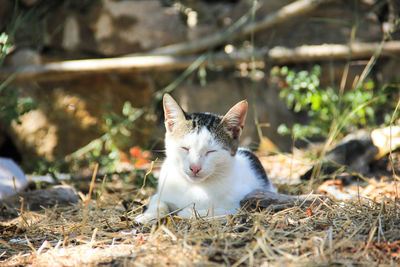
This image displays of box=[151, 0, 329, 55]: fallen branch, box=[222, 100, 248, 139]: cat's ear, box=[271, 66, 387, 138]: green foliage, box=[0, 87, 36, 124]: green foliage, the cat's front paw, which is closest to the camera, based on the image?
the cat's front paw

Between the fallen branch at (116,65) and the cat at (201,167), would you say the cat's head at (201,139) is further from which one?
the fallen branch at (116,65)

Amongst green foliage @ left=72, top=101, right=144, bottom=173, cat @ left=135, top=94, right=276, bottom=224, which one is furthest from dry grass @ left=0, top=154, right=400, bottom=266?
green foliage @ left=72, top=101, right=144, bottom=173

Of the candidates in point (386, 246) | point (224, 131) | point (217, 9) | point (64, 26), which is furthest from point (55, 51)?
point (386, 246)

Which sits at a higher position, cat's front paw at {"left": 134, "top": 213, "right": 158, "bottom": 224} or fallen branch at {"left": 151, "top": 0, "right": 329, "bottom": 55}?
fallen branch at {"left": 151, "top": 0, "right": 329, "bottom": 55}

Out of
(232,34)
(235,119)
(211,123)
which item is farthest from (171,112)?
(232,34)

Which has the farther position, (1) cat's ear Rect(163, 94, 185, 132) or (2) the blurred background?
(2) the blurred background

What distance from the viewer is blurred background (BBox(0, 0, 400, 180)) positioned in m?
4.03

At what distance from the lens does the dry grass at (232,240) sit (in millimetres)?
1435

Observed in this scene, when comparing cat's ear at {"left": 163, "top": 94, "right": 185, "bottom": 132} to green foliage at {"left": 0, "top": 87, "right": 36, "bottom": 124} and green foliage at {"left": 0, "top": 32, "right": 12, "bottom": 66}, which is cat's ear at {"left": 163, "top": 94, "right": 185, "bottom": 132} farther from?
green foliage at {"left": 0, "top": 87, "right": 36, "bottom": 124}

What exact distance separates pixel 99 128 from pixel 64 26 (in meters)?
1.20

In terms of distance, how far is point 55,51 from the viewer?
4.38 metres

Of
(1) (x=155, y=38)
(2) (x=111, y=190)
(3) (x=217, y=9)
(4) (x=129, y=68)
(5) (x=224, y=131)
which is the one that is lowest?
(2) (x=111, y=190)

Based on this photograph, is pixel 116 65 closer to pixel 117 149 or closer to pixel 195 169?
pixel 117 149

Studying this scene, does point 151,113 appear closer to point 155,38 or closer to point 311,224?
point 155,38
